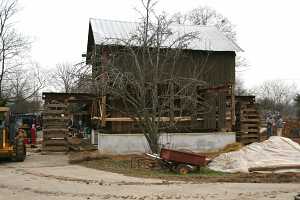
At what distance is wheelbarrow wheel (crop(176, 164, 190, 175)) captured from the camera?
18.0 m

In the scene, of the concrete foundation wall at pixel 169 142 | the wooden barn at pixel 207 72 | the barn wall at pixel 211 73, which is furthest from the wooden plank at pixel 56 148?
the concrete foundation wall at pixel 169 142

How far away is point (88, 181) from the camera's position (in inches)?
608

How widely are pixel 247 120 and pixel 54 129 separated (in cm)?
1168

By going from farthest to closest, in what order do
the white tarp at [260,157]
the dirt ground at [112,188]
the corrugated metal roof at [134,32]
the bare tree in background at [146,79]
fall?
the corrugated metal roof at [134,32], the bare tree in background at [146,79], the white tarp at [260,157], the dirt ground at [112,188]

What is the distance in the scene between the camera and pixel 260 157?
20.3 m

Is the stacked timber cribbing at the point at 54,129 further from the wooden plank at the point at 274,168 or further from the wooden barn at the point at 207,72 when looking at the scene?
the wooden plank at the point at 274,168

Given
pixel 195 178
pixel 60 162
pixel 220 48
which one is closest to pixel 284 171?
pixel 195 178

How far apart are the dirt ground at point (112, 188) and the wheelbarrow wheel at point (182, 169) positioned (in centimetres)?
228

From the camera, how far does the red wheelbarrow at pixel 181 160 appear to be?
58.6 ft

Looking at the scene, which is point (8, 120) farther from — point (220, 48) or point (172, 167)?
point (220, 48)

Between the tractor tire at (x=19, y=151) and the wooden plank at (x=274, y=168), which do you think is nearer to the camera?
the wooden plank at (x=274, y=168)

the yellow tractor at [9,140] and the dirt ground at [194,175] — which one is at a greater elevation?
the yellow tractor at [9,140]

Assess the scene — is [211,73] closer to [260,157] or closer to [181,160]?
[260,157]

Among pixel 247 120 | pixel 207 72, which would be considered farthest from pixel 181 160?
pixel 247 120
